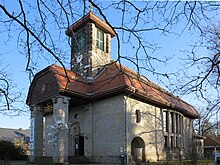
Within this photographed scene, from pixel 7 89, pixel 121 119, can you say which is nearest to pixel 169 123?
pixel 121 119

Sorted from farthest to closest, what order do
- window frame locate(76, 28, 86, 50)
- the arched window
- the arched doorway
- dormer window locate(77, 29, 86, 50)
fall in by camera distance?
the arched window, the arched doorway, window frame locate(76, 28, 86, 50), dormer window locate(77, 29, 86, 50)

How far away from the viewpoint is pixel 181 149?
1721 inches

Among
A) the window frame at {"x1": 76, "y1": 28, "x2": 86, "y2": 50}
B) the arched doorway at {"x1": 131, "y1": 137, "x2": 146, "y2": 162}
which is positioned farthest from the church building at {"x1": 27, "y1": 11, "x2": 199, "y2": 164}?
the window frame at {"x1": 76, "y1": 28, "x2": 86, "y2": 50}

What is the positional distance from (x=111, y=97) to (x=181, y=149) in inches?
634

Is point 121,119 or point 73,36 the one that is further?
point 121,119

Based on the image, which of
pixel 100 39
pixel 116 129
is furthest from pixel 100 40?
pixel 116 129

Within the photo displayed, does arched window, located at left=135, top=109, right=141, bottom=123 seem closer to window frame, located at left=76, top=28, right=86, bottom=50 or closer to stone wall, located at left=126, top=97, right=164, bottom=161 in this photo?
stone wall, located at left=126, top=97, right=164, bottom=161

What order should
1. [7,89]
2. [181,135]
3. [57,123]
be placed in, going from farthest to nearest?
[181,135]
[57,123]
[7,89]

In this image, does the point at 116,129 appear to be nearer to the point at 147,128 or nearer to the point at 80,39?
the point at 147,128

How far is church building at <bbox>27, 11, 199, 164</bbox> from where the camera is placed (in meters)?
32.2

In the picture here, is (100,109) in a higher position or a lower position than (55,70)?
lower

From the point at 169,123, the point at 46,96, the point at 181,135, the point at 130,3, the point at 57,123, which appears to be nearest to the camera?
the point at 130,3

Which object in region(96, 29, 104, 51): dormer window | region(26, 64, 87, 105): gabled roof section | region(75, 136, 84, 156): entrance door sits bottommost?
region(75, 136, 84, 156): entrance door

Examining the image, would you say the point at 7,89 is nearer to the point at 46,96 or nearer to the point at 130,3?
the point at 130,3
